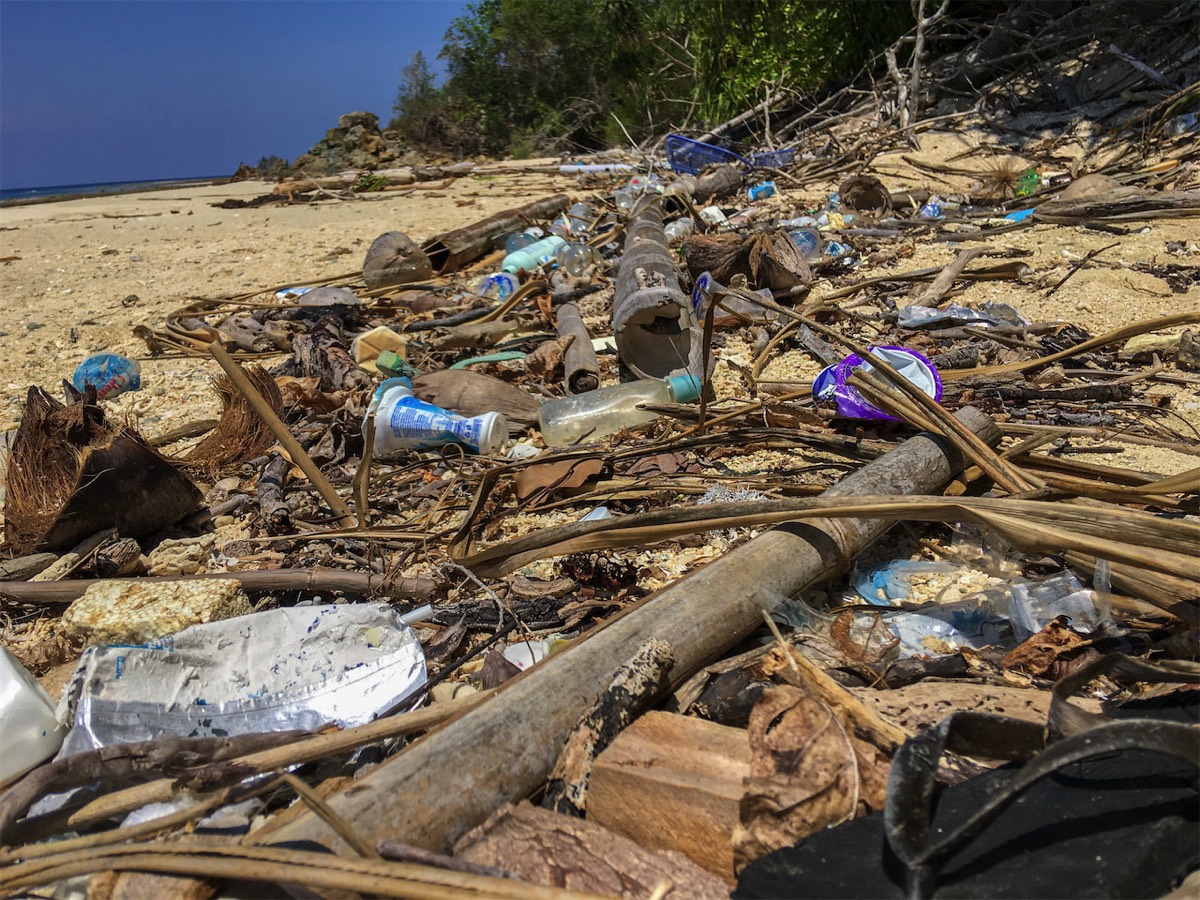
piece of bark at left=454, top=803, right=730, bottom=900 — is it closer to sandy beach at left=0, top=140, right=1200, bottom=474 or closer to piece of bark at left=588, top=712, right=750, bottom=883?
piece of bark at left=588, top=712, right=750, bottom=883

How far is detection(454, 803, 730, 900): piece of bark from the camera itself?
99cm

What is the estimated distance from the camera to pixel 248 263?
22.9ft

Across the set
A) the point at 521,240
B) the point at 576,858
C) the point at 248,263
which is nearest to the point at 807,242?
the point at 521,240

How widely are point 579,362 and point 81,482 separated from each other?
192 cm

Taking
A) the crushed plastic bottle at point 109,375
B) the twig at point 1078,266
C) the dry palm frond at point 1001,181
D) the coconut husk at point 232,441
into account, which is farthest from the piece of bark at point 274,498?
the dry palm frond at point 1001,181

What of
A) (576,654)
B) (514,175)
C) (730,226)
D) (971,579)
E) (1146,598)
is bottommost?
(971,579)

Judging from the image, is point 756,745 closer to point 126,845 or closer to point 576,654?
point 576,654

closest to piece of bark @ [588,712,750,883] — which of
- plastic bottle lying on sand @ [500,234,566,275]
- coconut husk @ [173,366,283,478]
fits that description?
coconut husk @ [173,366,283,478]

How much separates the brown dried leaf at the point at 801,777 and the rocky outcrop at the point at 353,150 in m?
18.5

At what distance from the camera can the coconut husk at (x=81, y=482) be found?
241 cm

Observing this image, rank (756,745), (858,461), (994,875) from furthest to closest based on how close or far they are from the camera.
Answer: (858,461) < (756,745) < (994,875)

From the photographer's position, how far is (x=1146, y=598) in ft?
4.57

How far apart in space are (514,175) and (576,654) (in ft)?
39.9

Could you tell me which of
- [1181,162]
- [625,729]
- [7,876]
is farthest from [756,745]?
[1181,162]
